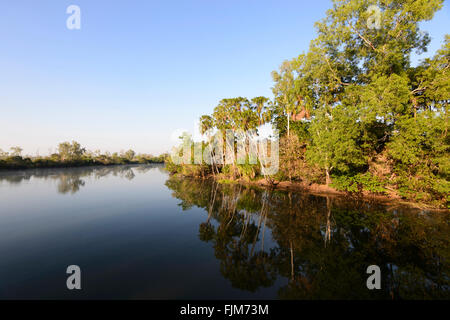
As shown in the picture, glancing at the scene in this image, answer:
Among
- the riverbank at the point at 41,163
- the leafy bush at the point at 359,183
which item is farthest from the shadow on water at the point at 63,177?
the leafy bush at the point at 359,183

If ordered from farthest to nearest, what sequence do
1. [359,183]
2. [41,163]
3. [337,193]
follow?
[41,163] → [337,193] → [359,183]

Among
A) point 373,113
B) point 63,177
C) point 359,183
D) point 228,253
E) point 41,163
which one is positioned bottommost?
point 228,253

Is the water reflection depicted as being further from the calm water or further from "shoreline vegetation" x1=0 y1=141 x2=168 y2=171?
"shoreline vegetation" x1=0 y1=141 x2=168 y2=171

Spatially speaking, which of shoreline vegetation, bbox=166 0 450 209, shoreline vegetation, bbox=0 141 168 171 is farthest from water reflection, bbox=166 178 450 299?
shoreline vegetation, bbox=0 141 168 171

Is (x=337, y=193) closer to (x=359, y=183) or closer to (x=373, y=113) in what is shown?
(x=359, y=183)

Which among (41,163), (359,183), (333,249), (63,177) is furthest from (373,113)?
(41,163)

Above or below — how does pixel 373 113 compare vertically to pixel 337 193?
above

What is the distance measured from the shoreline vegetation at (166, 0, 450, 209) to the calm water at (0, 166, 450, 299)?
3.94m

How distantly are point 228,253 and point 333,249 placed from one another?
14.8 feet

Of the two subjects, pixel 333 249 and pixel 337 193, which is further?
pixel 337 193

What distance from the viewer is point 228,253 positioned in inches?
283

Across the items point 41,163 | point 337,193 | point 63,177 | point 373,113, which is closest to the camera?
point 373,113
